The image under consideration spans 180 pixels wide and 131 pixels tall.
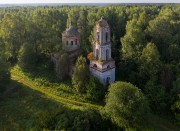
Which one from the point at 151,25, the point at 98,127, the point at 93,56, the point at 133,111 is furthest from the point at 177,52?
the point at 98,127

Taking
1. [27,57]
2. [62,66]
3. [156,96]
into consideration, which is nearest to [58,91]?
[62,66]

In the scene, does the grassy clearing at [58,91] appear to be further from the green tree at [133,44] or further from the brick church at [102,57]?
the green tree at [133,44]

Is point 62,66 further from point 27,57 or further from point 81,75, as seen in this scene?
point 27,57

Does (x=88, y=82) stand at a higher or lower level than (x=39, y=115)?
higher

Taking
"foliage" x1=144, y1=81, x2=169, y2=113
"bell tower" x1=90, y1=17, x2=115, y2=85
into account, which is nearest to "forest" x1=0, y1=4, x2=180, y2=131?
"foliage" x1=144, y1=81, x2=169, y2=113

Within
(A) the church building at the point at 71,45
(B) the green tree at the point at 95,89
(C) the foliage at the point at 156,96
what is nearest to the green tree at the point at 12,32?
(A) the church building at the point at 71,45

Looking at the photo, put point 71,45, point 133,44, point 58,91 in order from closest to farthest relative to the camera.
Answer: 1. point 58,91
2. point 133,44
3. point 71,45
